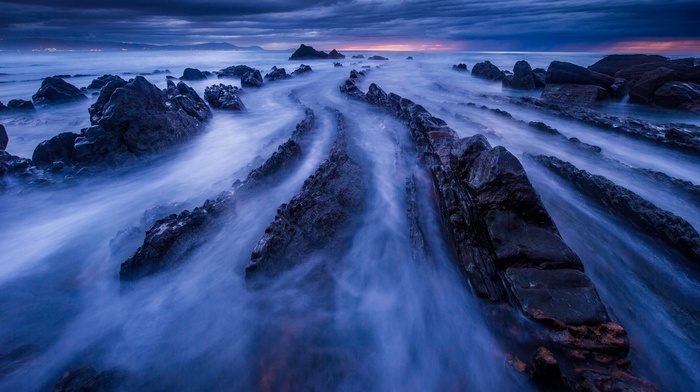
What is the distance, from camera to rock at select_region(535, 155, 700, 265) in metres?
4.34

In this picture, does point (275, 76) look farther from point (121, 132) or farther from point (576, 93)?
point (576, 93)

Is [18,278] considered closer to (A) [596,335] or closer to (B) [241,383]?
(B) [241,383]

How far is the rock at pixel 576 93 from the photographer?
1575 centimetres

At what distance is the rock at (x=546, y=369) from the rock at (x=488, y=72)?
1074 inches

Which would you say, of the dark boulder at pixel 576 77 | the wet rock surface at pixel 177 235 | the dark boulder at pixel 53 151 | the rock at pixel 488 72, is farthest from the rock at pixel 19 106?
the rock at pixel 488 72

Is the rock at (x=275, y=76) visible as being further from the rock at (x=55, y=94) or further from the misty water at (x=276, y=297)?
the misty water at (x=276, y=297)

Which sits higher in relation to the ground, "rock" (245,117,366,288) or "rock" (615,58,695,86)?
"rock" (615,58,695,86)

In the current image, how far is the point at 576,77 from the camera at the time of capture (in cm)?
1675

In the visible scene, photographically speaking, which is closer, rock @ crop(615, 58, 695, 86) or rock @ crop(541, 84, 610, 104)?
rock @ crop(541, 84, 610, 104)

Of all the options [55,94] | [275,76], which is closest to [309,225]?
[55,94]

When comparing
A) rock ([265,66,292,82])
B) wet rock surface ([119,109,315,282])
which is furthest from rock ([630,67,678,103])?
rock ([265,66,292,82])

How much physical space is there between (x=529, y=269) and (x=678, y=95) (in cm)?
1759

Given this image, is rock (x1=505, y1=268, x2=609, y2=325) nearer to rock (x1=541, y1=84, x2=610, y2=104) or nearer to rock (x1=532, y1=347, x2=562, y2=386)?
rock (x1=532, y1=347, x2=562, y2=386)

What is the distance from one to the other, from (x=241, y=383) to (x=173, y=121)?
9.79 meters
